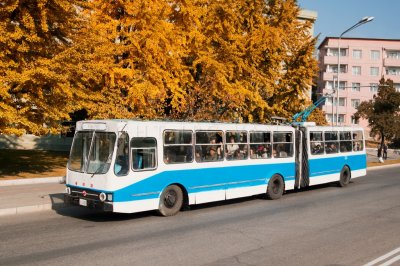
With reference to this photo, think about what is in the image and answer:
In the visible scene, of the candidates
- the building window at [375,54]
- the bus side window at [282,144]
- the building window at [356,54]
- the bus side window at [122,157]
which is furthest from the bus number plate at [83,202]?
the building window at [375,54]

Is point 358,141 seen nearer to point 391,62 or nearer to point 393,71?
point 391,62

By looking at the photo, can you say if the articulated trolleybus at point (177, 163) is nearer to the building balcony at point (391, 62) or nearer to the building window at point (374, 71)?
the building window at point (374, 71)

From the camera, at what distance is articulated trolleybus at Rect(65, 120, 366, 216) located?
11383 millimetres

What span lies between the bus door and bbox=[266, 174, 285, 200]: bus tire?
4.54 feet

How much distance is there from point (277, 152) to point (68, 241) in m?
9.57

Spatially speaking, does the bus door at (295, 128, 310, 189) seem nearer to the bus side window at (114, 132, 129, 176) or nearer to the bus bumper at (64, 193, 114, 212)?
the bus side window at (114, 132, 129, 176)

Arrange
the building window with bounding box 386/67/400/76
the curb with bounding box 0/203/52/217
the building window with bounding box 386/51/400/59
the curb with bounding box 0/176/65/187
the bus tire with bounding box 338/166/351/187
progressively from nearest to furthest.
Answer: the curb with bounding box 0/203/52/217 < the curb with bounding box 0/176/65/187 < the bus tire with bounding box 338/166/351/187 < the building window with bounding box 386/67/400/76 < the building window with bounding box 386/51/400/59

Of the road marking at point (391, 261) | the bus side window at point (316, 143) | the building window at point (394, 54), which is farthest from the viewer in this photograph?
the building window at point (394, 54)

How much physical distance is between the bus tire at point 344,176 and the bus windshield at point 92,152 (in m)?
12.8

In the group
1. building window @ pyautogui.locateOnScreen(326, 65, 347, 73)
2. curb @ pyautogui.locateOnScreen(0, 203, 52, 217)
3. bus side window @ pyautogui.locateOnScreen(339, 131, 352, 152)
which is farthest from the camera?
building window @ pyautogui.locateOnScreen(326, 65, 347, 73)

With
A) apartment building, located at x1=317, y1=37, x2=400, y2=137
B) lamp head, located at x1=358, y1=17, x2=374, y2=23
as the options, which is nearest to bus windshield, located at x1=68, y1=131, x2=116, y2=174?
lamp head, located at x1=358, y1=17, x2=374, y2=23

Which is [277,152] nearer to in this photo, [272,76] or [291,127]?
[291,127]

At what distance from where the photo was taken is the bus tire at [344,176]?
67.8 ft

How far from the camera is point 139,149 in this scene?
1177 centimetres
